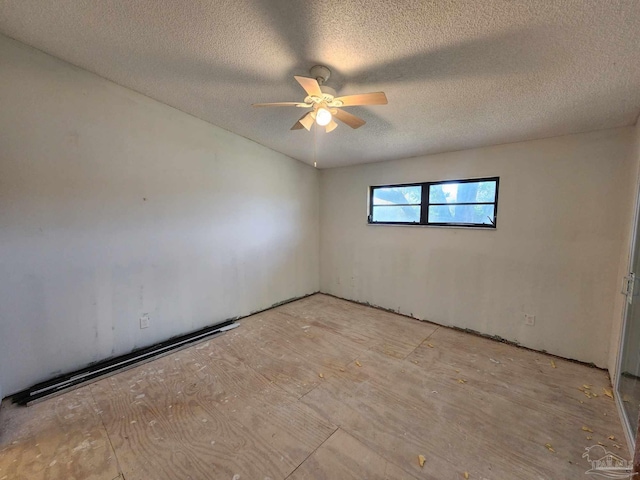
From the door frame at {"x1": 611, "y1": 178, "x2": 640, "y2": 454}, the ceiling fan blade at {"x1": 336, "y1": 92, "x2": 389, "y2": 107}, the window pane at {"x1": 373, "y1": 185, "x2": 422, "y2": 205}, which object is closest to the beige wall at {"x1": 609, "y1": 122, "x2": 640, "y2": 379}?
the door frame at {"x1": 611, "y1": 178, "x2": 640, "y2": 454}

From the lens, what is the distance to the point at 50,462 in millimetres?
1428

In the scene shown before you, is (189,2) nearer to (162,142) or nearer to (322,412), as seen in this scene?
(162,142)

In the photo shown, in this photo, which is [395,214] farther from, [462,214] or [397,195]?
[462,214]

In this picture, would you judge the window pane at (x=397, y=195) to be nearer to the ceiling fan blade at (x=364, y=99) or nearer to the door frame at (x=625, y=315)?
Result: the door frame at (x=625, y=315)

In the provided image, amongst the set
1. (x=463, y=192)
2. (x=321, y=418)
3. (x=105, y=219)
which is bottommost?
(x=321, y=418)

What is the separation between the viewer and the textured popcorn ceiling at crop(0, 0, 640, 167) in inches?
52.0

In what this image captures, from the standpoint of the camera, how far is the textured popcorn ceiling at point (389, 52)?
4.33ft

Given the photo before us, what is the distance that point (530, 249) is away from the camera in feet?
8.78

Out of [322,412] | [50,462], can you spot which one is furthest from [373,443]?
[50,462]

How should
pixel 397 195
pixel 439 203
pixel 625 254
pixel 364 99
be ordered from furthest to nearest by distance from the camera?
1. pixel 397 195
2. pixel 439 203
3. pixel 625 254
4. pixel 364 99

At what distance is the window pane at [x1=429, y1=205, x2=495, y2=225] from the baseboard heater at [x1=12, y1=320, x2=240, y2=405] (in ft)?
10.4

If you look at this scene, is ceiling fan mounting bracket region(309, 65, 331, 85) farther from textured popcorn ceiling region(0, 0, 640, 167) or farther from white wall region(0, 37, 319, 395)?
white wall region(0, 37, 319, 395)

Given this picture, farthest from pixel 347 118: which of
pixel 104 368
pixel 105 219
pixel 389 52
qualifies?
pixel 104 368

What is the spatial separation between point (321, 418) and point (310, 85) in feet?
7.43
